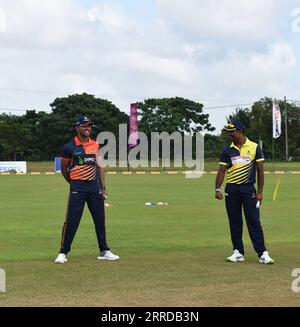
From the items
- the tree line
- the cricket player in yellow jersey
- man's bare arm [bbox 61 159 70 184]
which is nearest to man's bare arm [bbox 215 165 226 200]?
the cricket player in yellow jersey

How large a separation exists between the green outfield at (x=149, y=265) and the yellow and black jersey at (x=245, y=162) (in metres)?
1.26

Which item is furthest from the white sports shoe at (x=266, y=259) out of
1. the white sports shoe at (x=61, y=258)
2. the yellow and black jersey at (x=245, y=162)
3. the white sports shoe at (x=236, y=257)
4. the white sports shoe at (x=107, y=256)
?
the white sports shoe at (x=61, y=258)

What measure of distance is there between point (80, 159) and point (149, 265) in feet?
6.26

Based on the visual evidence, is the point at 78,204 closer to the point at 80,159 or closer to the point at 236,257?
the point at 80,159

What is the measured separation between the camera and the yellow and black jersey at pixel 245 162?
374 inches

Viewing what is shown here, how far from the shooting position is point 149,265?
364 inches

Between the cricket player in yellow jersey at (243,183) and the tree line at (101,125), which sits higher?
the tree line at (101,125)

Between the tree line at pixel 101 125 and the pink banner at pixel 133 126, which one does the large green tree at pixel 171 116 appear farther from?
the pink banner at pixel 133 126

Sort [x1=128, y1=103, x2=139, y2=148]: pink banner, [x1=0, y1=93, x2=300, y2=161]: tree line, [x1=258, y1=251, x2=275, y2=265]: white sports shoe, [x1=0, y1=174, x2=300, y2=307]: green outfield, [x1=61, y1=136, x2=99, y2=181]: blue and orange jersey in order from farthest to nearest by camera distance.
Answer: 1. [x1=0, y1=93, x2=300, y2=161]: tree line
2. [x1=128, y1=103, x2=139, y2=148]: pink banner
3. [x1=61, y1=136, x2=99, y2=181]: blue and orange jersey
4. [x1=258, y1=251, x2=275, y2=265]: white sports shoe
5. [x1=0, y1=174, x2=300, y2=307]: green outfield

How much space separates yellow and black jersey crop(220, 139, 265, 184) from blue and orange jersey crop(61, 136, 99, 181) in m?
2.10

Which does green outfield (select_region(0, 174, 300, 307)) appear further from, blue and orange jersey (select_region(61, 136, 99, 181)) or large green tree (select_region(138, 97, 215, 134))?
large green tree (select_region(138, 97, 215, 134))

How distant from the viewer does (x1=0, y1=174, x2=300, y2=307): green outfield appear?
712 centimetres

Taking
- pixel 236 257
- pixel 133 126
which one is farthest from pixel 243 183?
pixel 133 126
